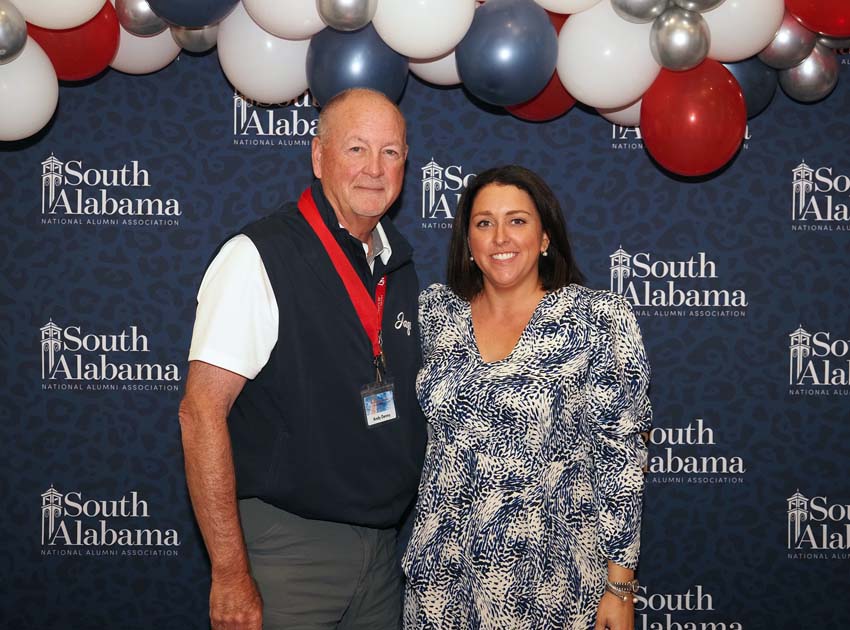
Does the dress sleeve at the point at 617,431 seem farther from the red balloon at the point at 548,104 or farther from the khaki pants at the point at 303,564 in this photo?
the red balloon at the point at 548,104

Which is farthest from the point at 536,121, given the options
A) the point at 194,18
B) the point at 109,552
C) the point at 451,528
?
the point at 109,552

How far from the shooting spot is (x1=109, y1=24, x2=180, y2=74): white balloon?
8.57 ft

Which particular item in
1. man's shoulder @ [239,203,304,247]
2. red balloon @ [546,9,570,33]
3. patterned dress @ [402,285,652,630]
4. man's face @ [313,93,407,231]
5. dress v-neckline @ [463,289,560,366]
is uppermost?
red balloon @ [546,9,570,33]

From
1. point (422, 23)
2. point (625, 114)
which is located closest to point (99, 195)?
point (422, 23)

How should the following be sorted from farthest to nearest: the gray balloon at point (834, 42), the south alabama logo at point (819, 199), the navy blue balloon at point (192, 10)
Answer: the south alabama logo at point (819, 199)
the gray balloon at point (834, 42)
the navy blue balloon at point (192, 10)

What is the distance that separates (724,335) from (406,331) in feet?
4.80

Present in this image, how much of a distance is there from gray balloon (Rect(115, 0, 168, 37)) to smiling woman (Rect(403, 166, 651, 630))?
1.30 metres

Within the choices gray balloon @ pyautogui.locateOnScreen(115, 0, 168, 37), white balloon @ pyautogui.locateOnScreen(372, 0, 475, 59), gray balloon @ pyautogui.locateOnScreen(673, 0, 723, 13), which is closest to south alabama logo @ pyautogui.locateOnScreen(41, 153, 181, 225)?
gray balloon @ pyautogui.locateOnScreen(115, 0, 168, 37)

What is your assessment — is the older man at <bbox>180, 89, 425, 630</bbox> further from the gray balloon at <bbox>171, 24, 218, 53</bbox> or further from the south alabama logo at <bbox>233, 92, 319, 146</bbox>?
the south alabama logo at <bbox>233, 92, 319, 146</bbox>

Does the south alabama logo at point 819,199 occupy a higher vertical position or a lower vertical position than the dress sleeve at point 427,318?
higher

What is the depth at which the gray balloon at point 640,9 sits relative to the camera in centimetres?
224

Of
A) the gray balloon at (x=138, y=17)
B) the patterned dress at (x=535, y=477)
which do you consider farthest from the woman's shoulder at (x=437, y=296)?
the gray balloon at (x=138, y=17)

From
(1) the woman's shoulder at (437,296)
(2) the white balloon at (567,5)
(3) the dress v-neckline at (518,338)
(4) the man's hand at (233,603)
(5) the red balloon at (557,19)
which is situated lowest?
(4) the man's hand at (233,603)

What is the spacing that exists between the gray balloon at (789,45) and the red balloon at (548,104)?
2.07 feet
